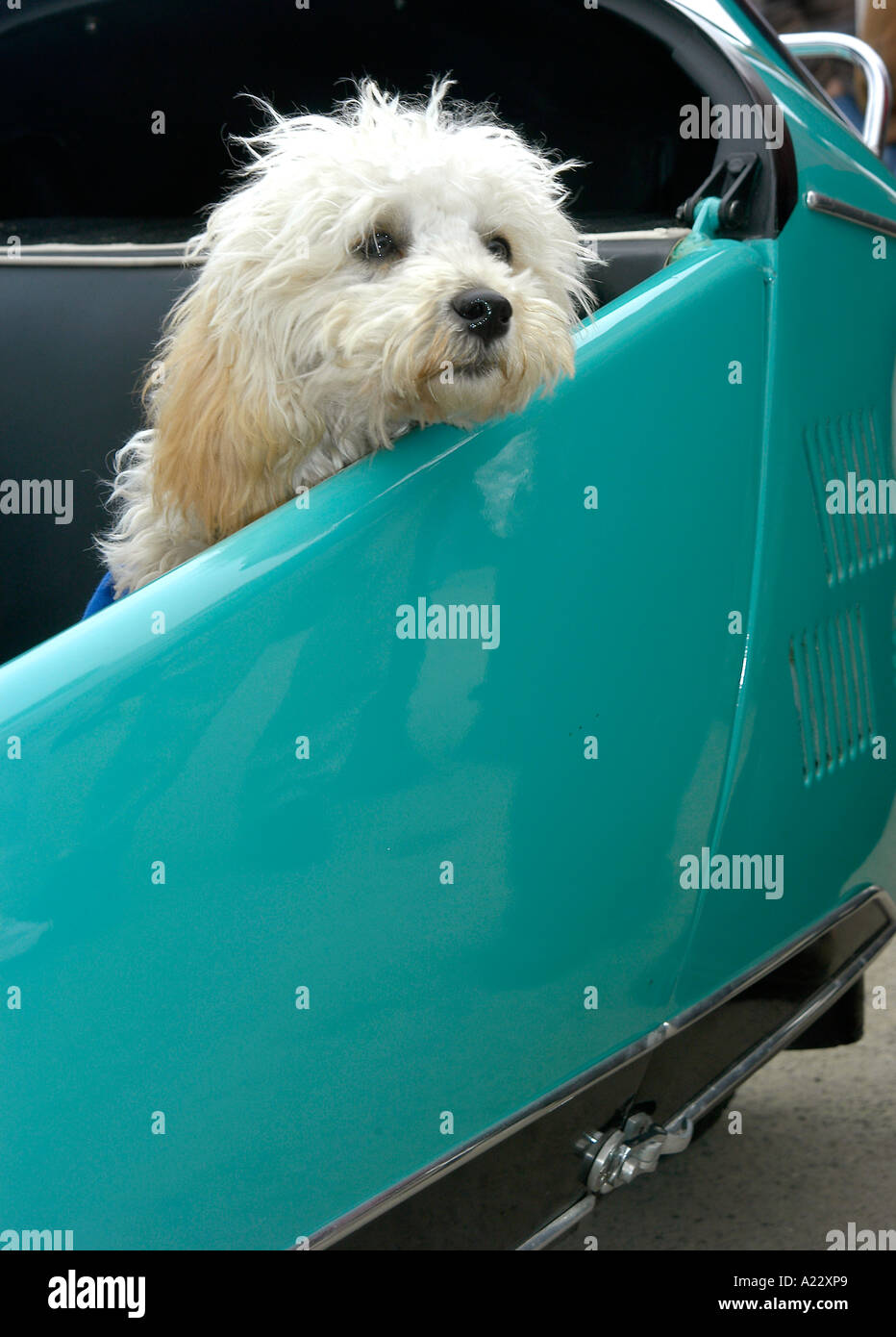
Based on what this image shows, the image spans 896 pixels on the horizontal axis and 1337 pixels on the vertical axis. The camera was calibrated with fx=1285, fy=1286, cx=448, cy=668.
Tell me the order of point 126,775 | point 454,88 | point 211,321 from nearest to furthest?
point 126,775 → point 211,321 → point 454,88

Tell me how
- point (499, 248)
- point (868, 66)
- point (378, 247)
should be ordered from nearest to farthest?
point (378, 247), point (499, 248), point (868, 66)

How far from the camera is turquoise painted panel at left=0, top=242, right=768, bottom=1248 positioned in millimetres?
939

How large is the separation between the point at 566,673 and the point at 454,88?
1240mm

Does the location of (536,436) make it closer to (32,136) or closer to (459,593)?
(459,593)

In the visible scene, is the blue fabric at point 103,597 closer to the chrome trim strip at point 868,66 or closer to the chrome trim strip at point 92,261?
the chrome trim strip at point 92,261

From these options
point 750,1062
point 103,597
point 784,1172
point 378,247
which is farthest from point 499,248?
point 784,1172

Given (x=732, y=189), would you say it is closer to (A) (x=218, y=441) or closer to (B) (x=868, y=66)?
(A) (x=218, y=441)

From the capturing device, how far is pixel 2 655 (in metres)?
2.05

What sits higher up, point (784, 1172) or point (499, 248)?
point (499, 248)

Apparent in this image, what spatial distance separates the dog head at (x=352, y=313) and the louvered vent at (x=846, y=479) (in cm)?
35

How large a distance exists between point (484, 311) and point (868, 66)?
1303 millimetres

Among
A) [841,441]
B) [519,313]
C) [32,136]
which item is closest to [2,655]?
A: [32,136]

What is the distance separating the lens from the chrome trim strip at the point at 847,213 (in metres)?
1.57

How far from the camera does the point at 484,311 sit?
Result: 127cm
